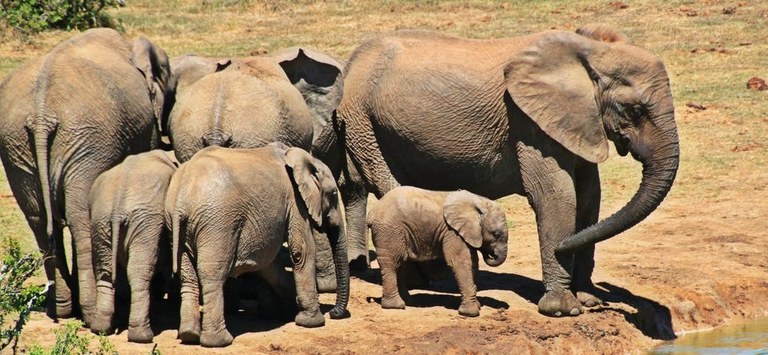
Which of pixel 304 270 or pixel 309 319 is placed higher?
pixel 304 270

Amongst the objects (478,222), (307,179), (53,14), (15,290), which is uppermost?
(307,179)

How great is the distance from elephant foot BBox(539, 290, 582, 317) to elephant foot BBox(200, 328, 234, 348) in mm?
2897

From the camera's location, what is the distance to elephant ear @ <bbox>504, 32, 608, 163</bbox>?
493 inches

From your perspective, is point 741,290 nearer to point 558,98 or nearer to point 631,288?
point 631,288

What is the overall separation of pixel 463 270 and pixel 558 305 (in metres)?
0.89

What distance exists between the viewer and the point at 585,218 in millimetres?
13242

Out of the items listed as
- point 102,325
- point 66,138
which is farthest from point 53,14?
point 102,325

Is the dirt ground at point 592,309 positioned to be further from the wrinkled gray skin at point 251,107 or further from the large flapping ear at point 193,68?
the large flapping ear at point 193,68

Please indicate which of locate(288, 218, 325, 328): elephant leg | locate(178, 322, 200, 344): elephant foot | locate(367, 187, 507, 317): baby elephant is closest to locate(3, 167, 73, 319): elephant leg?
locate(178, 322, 200, 344): elephant foot

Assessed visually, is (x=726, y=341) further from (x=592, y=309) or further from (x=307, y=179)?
(x=307, y=179)

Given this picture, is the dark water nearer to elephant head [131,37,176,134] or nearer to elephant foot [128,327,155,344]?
elephant foot [128,327,155,344]

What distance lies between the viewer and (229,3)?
28797mm

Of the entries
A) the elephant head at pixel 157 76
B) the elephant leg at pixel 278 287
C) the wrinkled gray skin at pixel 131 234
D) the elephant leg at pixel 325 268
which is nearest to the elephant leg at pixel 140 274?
the wrinkled gray skin at pixel 131 234

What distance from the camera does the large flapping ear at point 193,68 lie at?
13750mm
